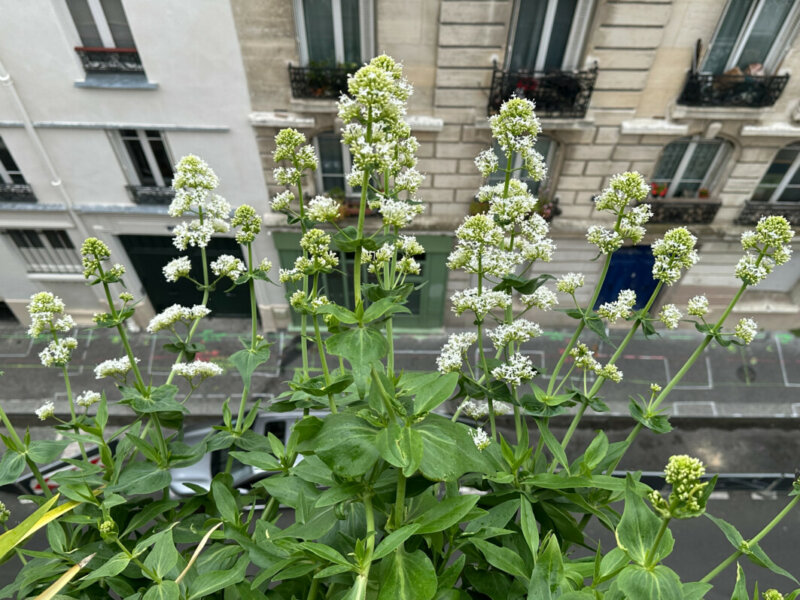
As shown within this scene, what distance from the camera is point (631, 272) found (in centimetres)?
1248

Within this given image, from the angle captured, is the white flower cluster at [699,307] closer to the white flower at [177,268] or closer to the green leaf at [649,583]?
the green leaf at [649,583]

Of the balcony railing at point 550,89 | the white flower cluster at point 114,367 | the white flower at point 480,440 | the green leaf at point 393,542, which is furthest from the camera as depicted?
the balcony railing at point 550,89

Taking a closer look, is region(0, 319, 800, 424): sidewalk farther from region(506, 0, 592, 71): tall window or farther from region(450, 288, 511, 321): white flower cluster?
region(450, 288, 511, 321): white flower cluster

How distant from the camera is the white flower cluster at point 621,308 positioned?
9.70 ft

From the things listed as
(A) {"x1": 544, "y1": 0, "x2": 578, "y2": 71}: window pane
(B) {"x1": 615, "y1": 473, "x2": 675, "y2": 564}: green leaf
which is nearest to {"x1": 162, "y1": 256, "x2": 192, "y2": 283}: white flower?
(B) {"x1": 615, "y1": 473, "x2": 675, "y2": 564}: green leaf

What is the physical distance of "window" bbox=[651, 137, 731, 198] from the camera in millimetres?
10789

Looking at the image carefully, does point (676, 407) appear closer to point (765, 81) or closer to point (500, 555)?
point (765, 81)

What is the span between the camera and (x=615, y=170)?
1066 cm

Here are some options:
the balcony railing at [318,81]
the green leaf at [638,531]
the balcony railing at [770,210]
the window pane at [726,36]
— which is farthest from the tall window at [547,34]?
the green leaf at [638,531]

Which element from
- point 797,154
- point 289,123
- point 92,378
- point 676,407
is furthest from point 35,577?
point 797,154

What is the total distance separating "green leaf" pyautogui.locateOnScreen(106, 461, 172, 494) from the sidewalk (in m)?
8.39

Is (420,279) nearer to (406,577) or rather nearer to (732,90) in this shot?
(732,90)

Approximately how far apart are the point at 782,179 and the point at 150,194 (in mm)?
14705

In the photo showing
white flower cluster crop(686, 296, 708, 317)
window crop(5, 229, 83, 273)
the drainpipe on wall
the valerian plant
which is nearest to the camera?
the valerian plant
